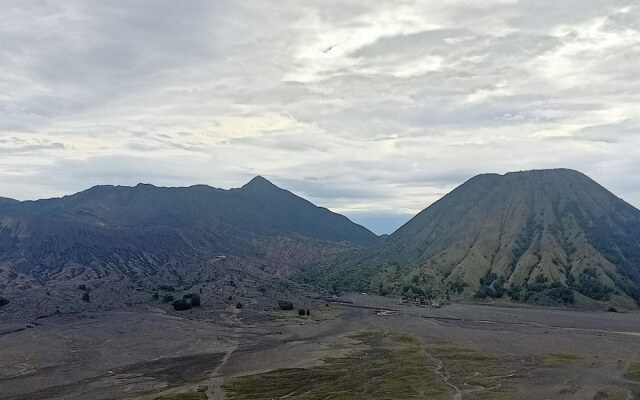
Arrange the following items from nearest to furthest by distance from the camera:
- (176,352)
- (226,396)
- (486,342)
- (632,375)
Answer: (226,396), (632,375), (176,352), (486,342)

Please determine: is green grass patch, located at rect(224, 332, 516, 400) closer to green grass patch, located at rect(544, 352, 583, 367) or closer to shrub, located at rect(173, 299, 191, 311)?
green grass patch, located at rect(544, 352, 583, 367)

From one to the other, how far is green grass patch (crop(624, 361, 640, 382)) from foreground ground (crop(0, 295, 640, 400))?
0.14m

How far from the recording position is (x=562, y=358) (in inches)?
3944

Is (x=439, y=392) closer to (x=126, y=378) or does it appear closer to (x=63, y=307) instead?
(x=126, y=378)

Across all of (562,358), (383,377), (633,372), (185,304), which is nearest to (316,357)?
(383,377)

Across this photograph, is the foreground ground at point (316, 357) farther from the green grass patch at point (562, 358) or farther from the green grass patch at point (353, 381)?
the green grass patch at point (562, 358)

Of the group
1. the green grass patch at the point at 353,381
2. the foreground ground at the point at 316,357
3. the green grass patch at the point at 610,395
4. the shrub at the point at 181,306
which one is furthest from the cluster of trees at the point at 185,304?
the green grass patch at the point at 610,395

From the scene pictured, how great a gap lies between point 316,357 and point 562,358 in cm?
4306

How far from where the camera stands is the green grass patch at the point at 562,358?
95.6 metres

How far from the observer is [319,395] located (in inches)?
2800

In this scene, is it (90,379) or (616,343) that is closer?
(90,379)

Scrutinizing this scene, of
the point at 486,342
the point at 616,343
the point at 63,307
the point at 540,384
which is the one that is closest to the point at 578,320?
the point at 616,343

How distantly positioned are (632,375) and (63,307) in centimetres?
15089

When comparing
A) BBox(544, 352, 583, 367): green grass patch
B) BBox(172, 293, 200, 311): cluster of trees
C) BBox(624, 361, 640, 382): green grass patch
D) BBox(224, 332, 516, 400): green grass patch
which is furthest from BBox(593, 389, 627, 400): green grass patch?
BBox(172, 293, 200, 311): cluster of trees
